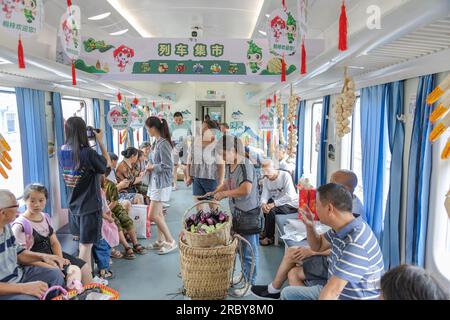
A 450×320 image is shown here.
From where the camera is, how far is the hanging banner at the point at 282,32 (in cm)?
299

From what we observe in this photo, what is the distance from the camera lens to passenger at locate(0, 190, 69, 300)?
2519mm

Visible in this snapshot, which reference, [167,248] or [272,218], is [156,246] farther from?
[272,218]

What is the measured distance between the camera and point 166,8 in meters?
5.21

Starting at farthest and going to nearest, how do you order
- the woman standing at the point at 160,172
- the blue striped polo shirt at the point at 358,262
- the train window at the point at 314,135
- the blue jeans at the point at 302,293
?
the train window at the point at 314,135 → the woman standing at the point at 160,172 → the blue jeans at the point at 302,293 → the blue striped polo shirt at the point at 358,262

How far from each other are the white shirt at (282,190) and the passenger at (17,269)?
3.14 metres

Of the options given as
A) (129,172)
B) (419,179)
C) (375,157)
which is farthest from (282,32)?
(129,172)

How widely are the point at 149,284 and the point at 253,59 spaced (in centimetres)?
320

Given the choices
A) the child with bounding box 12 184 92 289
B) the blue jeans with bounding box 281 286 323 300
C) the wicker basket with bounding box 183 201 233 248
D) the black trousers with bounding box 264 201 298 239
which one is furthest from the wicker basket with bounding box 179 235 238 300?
the black trousers with bounding box 264 201 298 239

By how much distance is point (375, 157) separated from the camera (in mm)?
3918

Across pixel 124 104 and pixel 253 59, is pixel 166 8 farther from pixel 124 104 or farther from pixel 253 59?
pixel 124 104

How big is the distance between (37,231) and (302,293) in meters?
2.39

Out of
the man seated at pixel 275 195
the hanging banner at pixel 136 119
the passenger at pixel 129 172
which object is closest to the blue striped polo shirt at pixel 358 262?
the man seated at pixel 275 195

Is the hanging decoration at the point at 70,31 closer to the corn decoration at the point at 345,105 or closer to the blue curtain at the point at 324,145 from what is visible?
the corn decoration at the point at 345,105

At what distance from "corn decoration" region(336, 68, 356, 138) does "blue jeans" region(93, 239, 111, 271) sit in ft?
9.81
